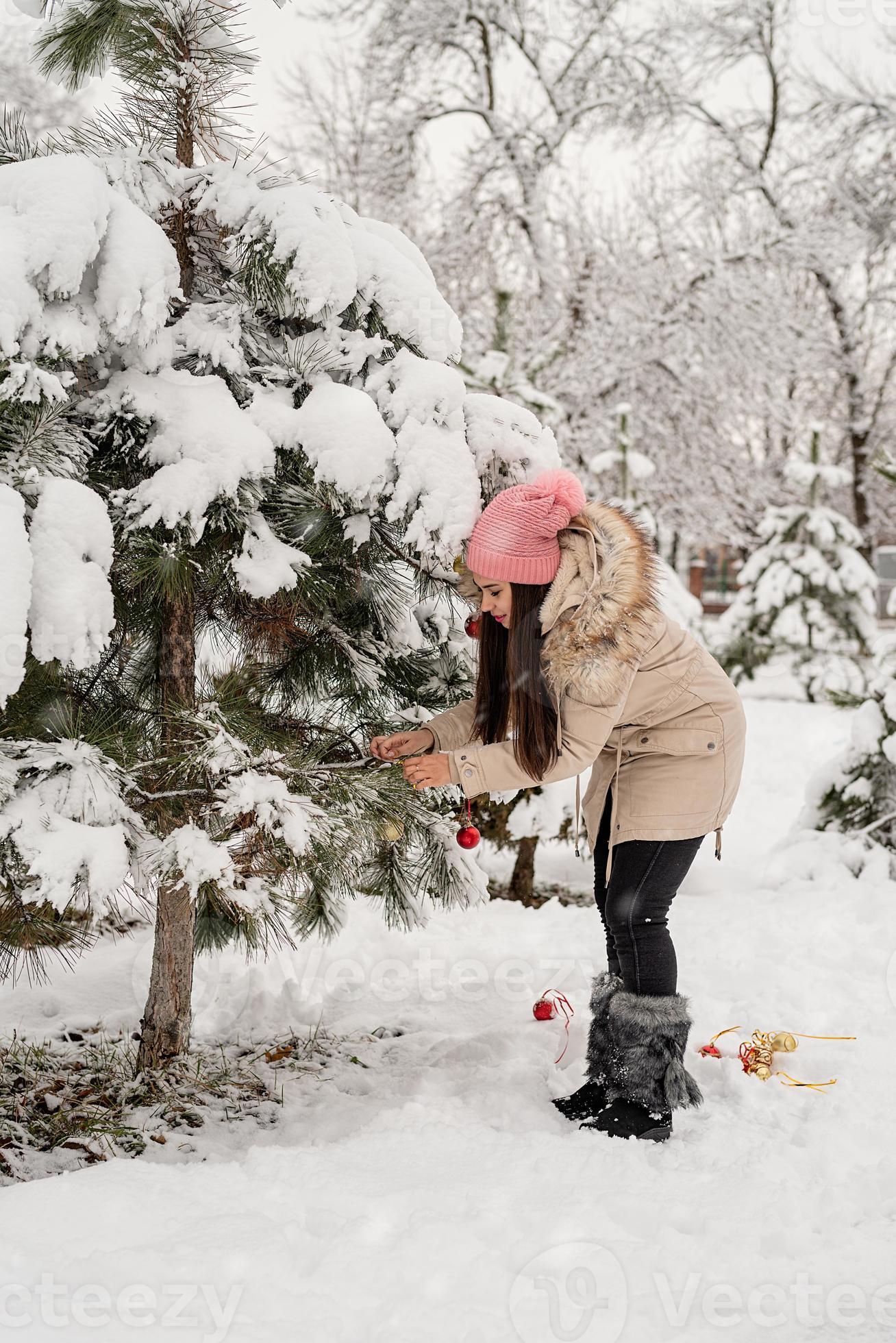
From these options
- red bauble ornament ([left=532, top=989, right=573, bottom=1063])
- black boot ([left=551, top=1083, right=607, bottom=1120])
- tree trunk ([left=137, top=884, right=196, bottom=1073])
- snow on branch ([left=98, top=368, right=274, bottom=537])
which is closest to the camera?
snow on branch ([left=98, top=368, right=274, bottom=537])

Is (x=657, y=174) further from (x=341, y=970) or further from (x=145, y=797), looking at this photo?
(x=145, y=797)

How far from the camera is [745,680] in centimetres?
1215

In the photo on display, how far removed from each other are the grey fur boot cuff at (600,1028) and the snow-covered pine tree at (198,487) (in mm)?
620

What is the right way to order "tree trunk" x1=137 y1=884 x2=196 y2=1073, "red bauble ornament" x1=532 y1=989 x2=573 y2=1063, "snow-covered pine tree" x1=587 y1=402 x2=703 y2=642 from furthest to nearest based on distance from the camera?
"snow-covered pine tree" x1=587 y1=402 x2=703 y2=642, "red bauble ornament" x1=532 y1=989 x2=573 y2=1063, "tree trunk" x1=137 y1=884 x2=196 y2=1073

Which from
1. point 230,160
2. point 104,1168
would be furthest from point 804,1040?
point 230,160

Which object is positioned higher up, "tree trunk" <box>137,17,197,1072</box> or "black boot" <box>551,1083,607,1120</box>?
"tree trunk" <box>137,17,197,1072</box>

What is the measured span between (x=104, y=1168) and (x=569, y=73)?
44.2 feet

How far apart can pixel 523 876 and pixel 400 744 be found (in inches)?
99.3

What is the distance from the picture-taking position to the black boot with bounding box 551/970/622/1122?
8.51ft

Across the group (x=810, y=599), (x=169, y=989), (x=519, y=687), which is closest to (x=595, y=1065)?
(x=519, y=687)

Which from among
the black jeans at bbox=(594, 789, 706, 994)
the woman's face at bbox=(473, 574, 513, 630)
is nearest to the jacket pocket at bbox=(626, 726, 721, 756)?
the black jeans at bbox=(594, 789, 706, 994)

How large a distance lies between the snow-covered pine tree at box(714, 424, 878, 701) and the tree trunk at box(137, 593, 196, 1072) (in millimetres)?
9570

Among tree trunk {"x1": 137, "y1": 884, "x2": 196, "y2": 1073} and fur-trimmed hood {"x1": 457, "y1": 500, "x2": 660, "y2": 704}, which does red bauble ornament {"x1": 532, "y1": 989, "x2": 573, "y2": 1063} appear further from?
fur-trimmed hood {"x1": 457, "y1": 500, "x2": 660, "y2": 704}

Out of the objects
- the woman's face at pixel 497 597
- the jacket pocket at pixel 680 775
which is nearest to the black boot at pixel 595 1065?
the jacket pocket at pixel 680 775
